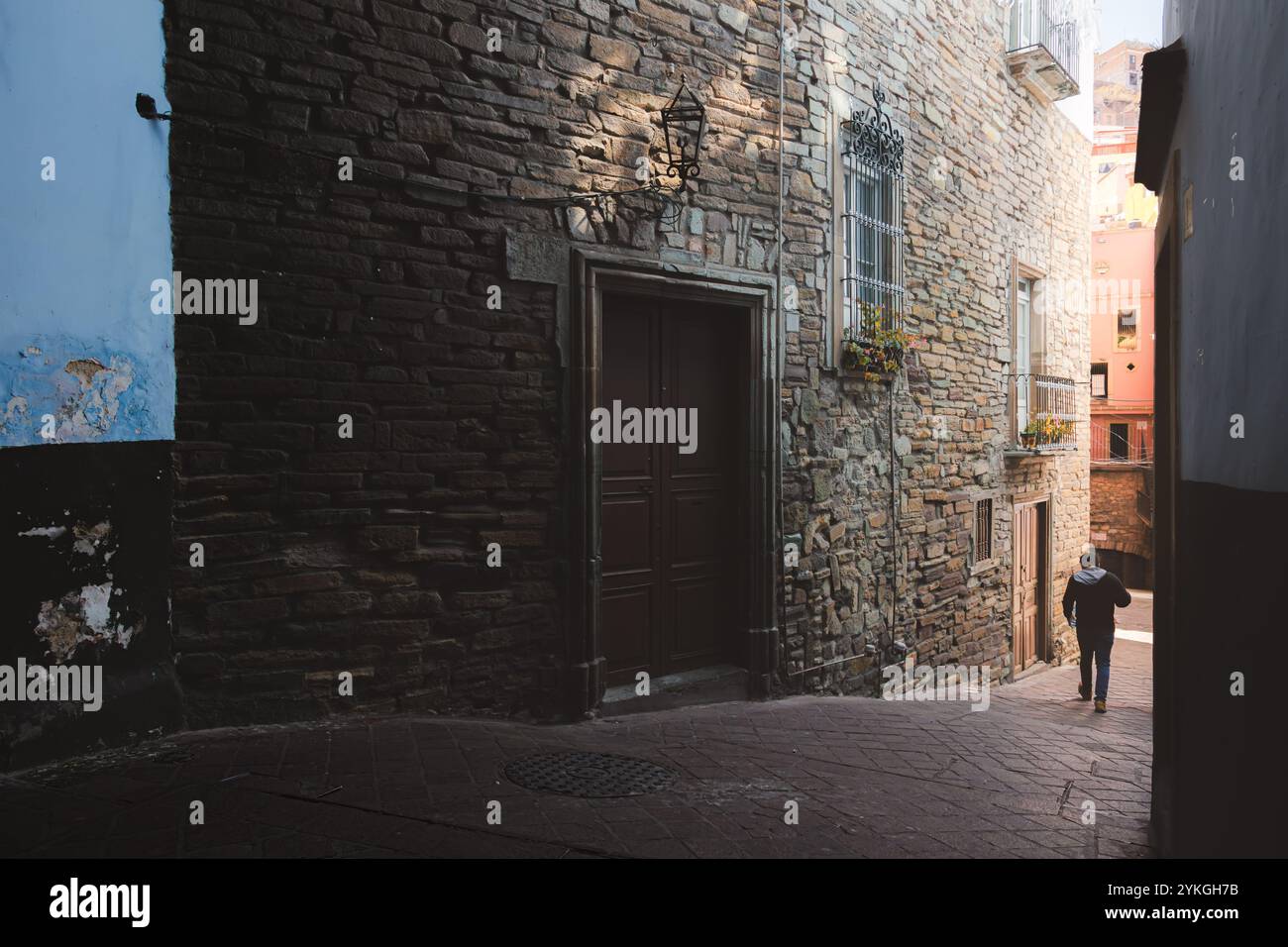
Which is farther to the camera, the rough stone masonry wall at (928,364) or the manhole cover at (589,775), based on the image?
the rough stone masonry wall at (928,364)

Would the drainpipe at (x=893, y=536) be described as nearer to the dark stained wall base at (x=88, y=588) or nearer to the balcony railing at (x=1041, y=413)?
the balcony railing at (x=1041, y=413)

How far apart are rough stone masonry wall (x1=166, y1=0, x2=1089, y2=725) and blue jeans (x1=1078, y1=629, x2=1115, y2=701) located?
12.4ft

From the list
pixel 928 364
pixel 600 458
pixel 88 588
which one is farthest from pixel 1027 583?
pixel 88 588

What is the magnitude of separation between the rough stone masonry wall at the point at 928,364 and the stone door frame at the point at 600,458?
33cm

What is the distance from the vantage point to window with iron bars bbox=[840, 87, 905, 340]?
7.97 meters

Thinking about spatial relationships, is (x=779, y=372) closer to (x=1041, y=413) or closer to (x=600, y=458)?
(x=600, y=458)

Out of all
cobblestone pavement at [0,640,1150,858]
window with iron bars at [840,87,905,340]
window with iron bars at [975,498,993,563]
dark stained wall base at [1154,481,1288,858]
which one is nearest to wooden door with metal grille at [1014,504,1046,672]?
window with iron bars at [975,498,993,563]

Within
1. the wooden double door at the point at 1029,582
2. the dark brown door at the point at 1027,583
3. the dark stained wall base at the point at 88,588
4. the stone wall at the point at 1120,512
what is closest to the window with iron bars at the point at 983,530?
the wooden double door at the point at 1029,582

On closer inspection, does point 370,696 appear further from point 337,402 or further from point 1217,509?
point 1217,509

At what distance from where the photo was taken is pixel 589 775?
4.61 metres

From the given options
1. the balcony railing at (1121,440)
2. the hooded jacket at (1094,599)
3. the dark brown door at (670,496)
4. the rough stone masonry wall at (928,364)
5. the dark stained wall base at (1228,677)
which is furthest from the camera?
the balcony railing at (1121,440)

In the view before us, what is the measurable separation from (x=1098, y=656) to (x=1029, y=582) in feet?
10.6

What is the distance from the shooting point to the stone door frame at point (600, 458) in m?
5.79

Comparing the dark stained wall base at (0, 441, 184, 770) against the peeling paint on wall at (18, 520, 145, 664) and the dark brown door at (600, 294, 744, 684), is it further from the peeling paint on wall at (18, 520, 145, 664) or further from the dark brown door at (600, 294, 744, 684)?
the dark brown door at (600, 294, 744, 684)
